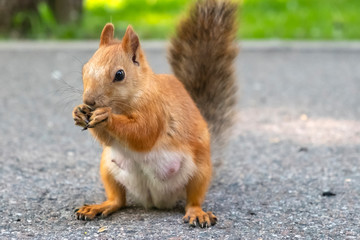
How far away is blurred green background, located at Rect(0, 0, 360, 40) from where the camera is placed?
655 centimetres

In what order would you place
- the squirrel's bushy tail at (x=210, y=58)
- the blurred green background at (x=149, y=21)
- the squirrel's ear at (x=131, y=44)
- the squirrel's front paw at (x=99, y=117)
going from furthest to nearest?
the blurred green background at (x=149, y=21) → the squirrel's bushy tail at (x=210, y=58) → the squirrel's ear at (x=131, y=44) → the squirrel's front paw at (x=99, y=117)

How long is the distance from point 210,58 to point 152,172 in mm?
790

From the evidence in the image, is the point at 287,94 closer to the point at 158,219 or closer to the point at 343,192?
the point at 343,192

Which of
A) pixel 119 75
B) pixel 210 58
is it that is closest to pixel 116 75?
pixel 119 75

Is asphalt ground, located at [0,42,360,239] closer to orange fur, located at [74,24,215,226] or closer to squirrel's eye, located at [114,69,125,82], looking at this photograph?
orange fur, located at [74,24,215,226]

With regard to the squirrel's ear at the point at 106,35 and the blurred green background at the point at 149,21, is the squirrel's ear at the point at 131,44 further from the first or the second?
the blurred green background at the point at 149,21

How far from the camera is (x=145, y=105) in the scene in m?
1.94

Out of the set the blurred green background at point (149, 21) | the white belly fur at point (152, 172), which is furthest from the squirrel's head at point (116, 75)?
the blurred green background at point (149, 21)

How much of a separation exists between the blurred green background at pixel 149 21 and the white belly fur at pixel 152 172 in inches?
144

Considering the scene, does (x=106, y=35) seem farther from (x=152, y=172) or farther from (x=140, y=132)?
(x=152, y=172)

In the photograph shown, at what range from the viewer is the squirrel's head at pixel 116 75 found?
1840mm

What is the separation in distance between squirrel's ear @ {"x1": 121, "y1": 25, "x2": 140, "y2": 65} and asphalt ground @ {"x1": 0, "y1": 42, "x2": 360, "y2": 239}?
26 centimetres

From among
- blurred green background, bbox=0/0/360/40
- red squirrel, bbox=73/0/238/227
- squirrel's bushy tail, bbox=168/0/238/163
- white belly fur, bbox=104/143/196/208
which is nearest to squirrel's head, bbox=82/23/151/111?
red squirrel, bbox=73/0/238/227

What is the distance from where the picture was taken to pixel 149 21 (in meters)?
7.83
